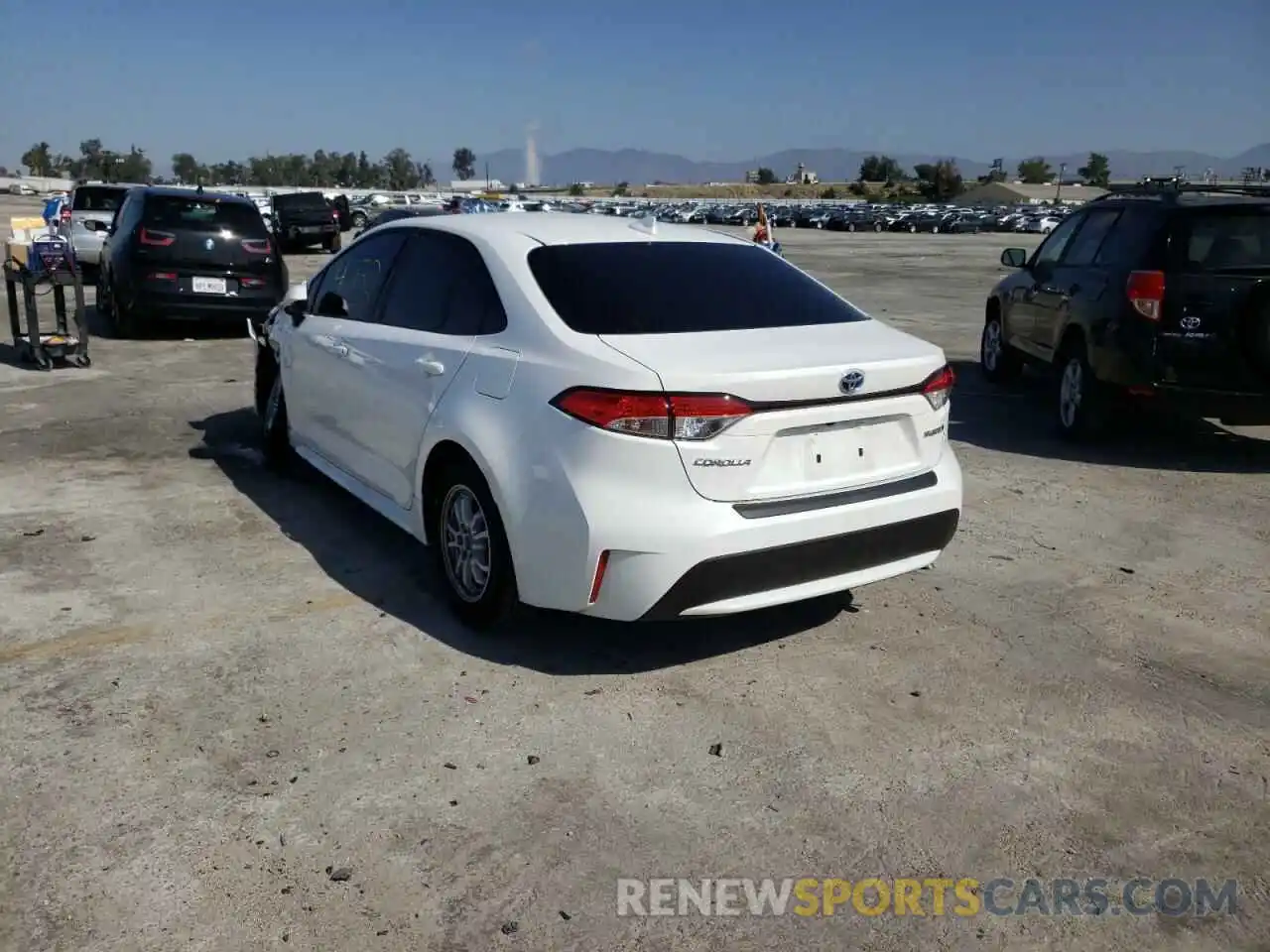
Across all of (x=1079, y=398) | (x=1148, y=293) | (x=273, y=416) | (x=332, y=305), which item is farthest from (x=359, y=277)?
(x=1079, y=398)

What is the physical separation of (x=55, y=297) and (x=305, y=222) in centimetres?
2200

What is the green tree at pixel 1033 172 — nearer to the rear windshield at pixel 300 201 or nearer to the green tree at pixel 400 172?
the green tree at pixel 400 172

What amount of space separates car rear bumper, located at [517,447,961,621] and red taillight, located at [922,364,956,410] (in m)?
0.40

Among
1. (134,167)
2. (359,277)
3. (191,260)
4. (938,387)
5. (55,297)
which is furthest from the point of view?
(134,167)

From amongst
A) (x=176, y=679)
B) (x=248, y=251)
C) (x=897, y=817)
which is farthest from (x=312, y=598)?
(x=248, y=251)

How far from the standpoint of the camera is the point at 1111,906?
2.94 meters

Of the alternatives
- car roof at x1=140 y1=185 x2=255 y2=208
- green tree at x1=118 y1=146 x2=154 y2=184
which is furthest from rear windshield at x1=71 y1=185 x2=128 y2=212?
green tree at x1=118 y1=146 x2=154 y2=184

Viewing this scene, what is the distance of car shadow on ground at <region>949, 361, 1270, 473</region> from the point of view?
7.72m

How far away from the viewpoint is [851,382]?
4004mm

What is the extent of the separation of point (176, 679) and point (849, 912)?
2601 mm

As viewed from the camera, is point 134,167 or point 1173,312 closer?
point 1173,312

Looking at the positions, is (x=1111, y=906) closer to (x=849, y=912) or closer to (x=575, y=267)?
(x=849, y=912)

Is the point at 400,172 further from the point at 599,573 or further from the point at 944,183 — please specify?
the point at 599,573

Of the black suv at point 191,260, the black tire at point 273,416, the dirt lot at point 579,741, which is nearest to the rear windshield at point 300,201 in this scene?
the black suv at point 191,260
